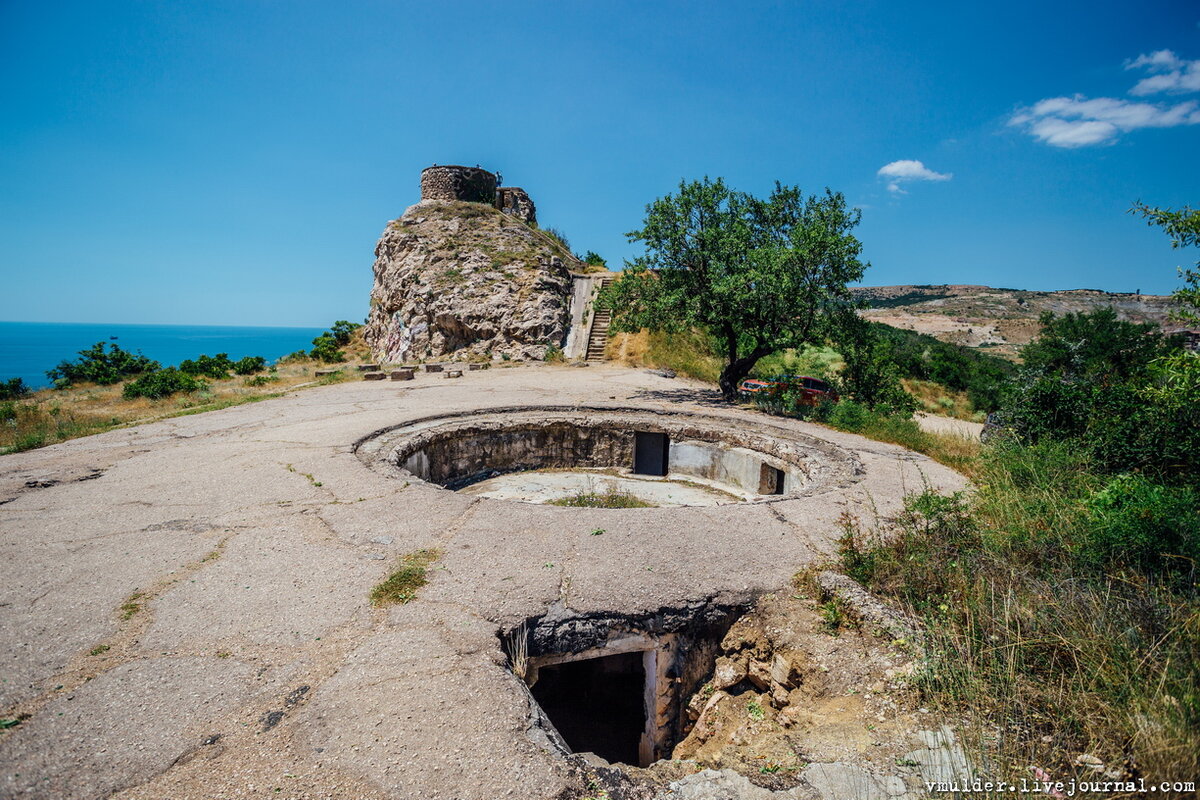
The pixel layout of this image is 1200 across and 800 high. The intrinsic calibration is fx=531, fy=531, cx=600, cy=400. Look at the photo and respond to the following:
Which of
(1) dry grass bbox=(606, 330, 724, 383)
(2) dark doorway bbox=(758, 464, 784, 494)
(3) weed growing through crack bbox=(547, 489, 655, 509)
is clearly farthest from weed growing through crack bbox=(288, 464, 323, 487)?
(1) dry grass bbox=(606, 330, 724, 383)

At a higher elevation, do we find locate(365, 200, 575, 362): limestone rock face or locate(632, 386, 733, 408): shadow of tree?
locate(365, 200, 575, 362): limestone rock face

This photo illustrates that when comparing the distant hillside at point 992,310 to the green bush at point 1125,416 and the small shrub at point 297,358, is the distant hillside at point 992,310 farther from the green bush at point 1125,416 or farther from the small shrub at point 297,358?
the small shrub at point 297,358

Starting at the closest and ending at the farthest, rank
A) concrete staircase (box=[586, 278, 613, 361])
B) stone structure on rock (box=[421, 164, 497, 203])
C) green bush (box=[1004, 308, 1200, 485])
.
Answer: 1. green bush (box=[1004, 308, 1200, 485])
2. concrete staircase (box=[586, 278, 613, 361])
3. stone structure on rock (box=[421, 164, 497, 203])

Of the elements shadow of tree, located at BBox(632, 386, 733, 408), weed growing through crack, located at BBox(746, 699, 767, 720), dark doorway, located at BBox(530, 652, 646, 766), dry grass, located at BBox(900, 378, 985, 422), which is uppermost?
shadow of tree, located at BBox(632, 386, 733, 408)

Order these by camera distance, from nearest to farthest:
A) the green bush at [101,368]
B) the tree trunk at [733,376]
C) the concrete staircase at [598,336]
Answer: the tree trunk at [733,376]
the green bush at [101,368]
the concrete staircase at [598,336]

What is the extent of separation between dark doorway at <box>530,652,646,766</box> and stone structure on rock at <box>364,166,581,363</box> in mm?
20045

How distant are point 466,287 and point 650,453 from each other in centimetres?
1901

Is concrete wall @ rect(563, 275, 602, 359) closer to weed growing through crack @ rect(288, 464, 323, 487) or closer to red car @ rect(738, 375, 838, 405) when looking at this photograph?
red car @ rect(738, 375, 838, 405)

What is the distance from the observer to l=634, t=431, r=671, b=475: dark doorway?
12.8 m

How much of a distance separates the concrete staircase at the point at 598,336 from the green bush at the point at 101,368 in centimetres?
1931

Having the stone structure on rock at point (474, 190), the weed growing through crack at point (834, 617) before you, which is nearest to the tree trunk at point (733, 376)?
the weed growing through crack at point (834, 617)

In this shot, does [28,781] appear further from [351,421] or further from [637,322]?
[637,322]

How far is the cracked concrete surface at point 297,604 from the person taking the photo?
2730 mm

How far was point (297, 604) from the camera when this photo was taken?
420 centimetres
